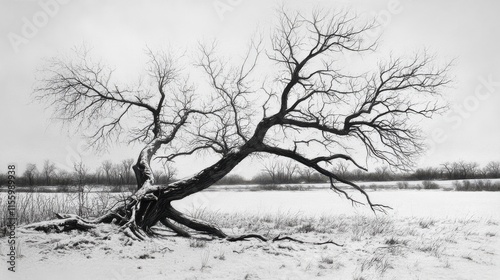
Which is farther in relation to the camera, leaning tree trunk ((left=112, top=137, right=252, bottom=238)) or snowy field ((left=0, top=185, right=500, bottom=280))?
leaning tree trunk ((left=112, top=137, right=252, bottom=238))

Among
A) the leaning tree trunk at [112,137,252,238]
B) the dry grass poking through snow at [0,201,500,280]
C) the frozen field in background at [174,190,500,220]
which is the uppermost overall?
the leaning tree trunk at [112,137,252,238]

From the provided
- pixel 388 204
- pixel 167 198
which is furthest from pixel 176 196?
pixel 388 204

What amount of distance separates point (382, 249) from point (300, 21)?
22.9 ft

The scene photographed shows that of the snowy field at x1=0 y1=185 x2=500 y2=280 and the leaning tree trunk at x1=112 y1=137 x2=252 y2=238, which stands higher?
the leaning tree trunk at x1=112 y1=137 x2=252 y2=238

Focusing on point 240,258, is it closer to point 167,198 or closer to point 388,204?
point 167,198

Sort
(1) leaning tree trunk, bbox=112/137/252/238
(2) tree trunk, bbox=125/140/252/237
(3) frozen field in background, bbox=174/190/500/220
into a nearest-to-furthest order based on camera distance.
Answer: (1) leaning tree trunk, bbox=112/137/252/238 → (2) tree trunk, bbox=125/140/252/237 → (3) frozen field in background, bbox=174/190/500/220

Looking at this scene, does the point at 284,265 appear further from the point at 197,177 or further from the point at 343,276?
the point at 197,177

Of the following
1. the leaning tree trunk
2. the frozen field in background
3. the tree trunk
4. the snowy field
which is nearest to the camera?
the snowy field

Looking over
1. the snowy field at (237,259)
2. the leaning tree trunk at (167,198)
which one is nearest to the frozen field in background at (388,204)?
the leaning tree trunk at (167,198)

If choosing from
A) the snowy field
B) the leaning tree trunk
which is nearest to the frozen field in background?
the leaning tree trunk

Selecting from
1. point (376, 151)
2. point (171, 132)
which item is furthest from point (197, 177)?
point (376, 151)

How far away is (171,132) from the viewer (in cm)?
1146

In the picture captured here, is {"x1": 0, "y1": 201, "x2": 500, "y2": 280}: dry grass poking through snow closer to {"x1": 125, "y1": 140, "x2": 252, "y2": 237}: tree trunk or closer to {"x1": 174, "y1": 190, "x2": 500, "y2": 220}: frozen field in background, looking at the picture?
{"x1": 125, "y1": 140, "x2": 252, "y2": 237}: tree trunk

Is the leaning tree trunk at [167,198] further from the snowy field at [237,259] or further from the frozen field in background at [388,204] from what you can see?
the frozen field in background at [388,204]
